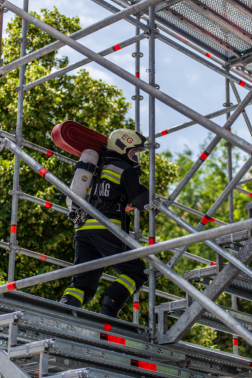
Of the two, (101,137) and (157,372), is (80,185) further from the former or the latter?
(157,372)

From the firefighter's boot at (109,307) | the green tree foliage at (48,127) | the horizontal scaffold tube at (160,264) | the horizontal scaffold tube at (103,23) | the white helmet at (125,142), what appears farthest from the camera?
the green tree foliage at (48,127)

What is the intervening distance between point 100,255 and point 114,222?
448 millimetres

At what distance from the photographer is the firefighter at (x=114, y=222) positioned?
477cm

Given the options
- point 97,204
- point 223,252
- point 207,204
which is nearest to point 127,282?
point 97,204

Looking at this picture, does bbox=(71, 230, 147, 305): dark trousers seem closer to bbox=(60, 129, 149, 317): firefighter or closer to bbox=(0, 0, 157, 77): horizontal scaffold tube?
bbox=(60, 129, 149, 317): firefighter

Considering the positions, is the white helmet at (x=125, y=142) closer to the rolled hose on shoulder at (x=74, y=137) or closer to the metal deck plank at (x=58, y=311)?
the rolled hose on shoulder at (x=74, y=137)

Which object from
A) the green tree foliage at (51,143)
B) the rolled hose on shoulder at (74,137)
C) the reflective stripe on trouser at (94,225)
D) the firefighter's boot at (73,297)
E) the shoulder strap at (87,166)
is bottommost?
the firefighter's boot at (73,297)

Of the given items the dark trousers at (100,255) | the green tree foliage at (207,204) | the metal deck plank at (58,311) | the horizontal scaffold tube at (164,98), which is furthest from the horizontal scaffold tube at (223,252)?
the green tree foliage at (207,204)

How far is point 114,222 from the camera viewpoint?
16.2 feet

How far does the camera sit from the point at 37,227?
11.3 metres

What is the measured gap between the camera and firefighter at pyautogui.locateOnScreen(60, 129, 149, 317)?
477 cm

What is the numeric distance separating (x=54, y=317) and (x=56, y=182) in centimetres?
93

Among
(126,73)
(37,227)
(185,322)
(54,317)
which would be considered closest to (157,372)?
(185,322)

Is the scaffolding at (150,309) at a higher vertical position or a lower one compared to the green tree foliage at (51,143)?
lower
